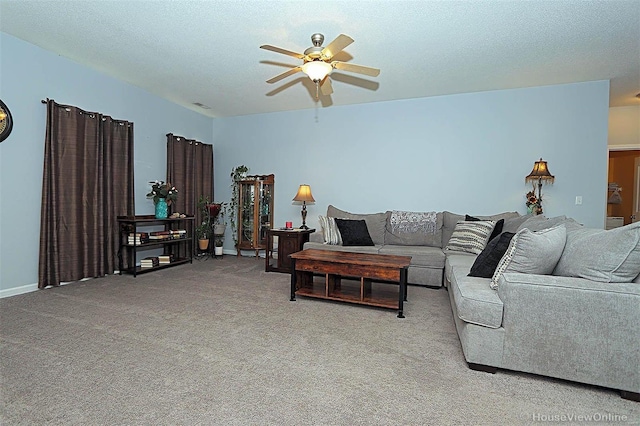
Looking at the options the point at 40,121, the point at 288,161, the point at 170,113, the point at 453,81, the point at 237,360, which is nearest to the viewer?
the point at 237,360

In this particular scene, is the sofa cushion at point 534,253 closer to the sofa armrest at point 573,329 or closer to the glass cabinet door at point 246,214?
the sofa armrest at point 573,329

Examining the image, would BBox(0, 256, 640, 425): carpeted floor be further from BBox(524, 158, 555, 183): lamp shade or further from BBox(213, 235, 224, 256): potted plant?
BBox(213, 235, 224, 256): potted plant

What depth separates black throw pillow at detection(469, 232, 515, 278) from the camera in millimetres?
2625

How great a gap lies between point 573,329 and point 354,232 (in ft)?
10.1

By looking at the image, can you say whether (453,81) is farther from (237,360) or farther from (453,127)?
(237,360)

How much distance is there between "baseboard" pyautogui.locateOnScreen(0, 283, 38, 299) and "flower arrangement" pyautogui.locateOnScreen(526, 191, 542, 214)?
20.5ft

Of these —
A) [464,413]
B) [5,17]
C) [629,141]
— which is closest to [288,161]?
[5,17]

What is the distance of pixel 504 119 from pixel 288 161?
3535 millimetres

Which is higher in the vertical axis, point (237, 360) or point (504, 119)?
point (504, 119)

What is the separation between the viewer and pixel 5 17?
309 cm

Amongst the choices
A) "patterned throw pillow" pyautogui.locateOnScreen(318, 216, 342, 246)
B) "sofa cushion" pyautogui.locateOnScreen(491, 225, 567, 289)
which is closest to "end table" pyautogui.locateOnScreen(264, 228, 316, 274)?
"patterned throw pillow" pyautogui.locateOnScreen(318, 216, 342, 246)

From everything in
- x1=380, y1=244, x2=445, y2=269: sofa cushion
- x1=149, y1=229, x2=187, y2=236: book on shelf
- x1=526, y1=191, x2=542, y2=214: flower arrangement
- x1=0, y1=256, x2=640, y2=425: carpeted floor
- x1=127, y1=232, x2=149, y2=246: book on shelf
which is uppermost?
x1=526, y1=191, x2=542, y2=214: flower arrangement

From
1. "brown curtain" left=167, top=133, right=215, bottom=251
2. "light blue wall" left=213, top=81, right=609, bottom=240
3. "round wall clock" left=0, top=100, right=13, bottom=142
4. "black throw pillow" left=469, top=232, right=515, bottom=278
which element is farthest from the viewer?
"brown curtain" left=167, top=133, right=215, bottom=251

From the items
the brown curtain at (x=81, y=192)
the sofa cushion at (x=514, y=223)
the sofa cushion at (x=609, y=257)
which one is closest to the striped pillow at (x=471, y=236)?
the sofa cushion at (x=514, y=223)
